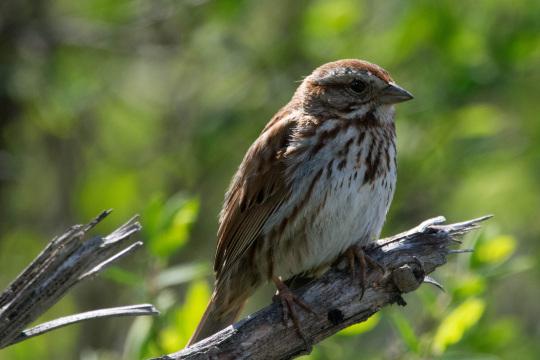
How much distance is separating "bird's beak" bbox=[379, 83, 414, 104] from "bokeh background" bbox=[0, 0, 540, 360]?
55.2 inches

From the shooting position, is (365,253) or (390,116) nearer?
(365,253)

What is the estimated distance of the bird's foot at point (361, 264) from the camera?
4281 mm

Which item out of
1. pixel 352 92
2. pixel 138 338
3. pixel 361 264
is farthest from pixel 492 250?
pixel 138 338

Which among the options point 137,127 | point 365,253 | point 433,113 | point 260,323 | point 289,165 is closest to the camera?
point 260,323

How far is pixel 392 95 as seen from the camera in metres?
5.25

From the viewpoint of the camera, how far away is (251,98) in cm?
779

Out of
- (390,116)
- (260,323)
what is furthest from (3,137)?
(260,323)

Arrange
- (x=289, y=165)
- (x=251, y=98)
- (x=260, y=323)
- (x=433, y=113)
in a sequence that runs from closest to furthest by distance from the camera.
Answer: (x=260, y=323) → (x=289, y=165) → (x=433, y=113) → (x=251, y=98)

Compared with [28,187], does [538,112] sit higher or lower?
lower

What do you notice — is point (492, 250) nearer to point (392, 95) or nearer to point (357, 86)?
point (392, 95)

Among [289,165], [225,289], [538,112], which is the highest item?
[538,112]

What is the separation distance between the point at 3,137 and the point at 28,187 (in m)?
0.62

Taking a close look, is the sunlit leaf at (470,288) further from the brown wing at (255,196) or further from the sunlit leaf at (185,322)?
the sunlit leaf at (185,322)

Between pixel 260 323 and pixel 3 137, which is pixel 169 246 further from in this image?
pixel 3 137
